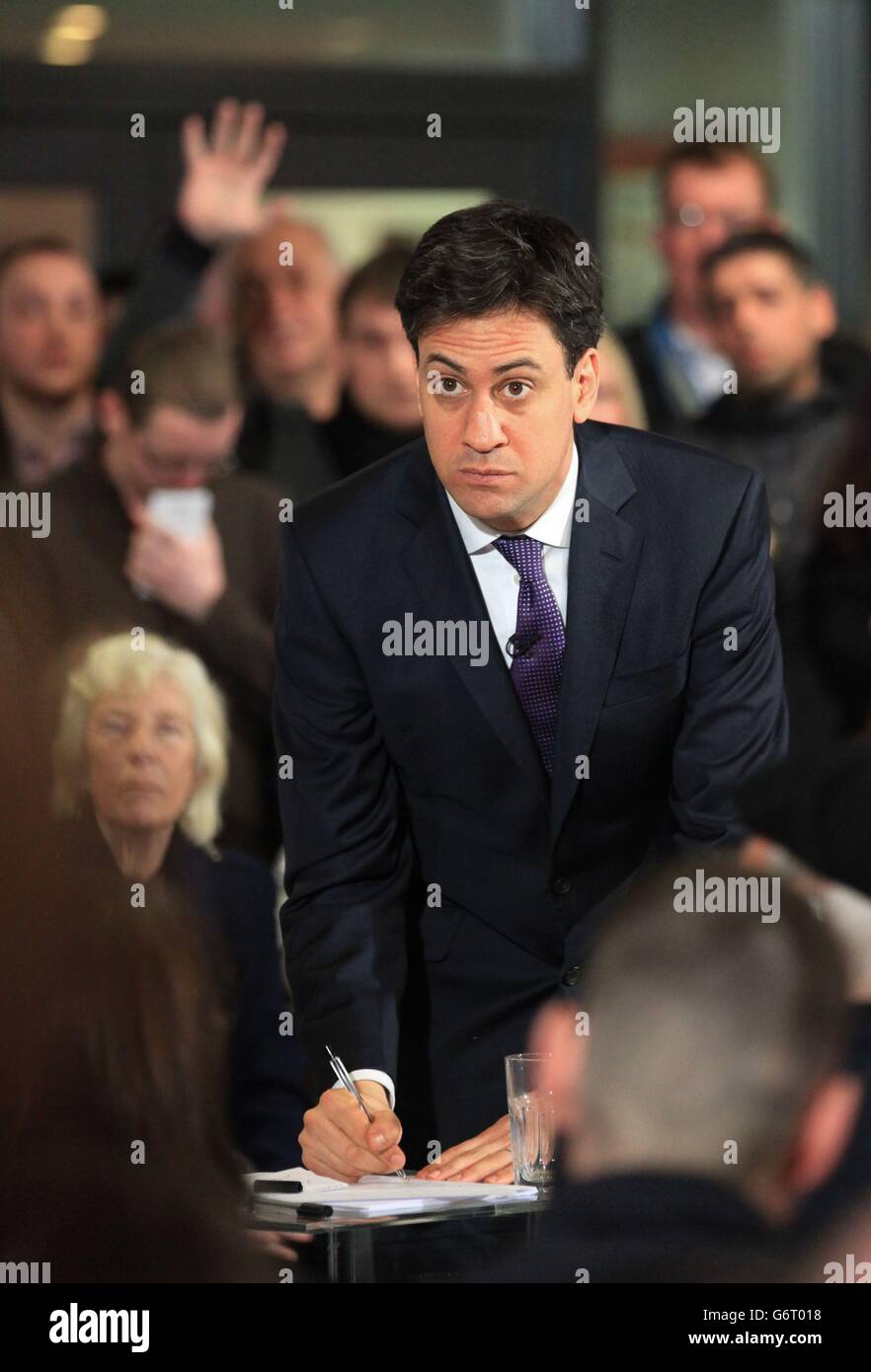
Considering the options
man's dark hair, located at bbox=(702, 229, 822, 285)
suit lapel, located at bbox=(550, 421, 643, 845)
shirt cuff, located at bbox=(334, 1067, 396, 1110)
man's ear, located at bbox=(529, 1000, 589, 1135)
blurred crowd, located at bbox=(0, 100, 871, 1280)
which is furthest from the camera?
man's dark hair, located at bbox=(702, 229, 822, 285)

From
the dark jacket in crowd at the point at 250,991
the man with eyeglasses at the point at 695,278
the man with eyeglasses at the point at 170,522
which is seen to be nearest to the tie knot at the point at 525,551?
the dark jacket in crowd at the point at 250,991

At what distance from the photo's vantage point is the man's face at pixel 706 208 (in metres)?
4.80

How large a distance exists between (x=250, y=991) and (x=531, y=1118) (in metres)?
0.93

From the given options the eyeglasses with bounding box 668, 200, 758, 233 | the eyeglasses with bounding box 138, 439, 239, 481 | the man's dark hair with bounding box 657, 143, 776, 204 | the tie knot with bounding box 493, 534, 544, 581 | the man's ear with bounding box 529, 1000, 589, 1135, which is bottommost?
the man's ear with bounding box 529, 1000, 589, 1135

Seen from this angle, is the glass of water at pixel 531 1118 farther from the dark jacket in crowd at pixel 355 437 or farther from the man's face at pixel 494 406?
the dark jacket in crowd at pixel 355 437

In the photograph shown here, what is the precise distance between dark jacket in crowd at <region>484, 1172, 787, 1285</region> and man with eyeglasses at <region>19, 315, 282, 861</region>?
267 cm

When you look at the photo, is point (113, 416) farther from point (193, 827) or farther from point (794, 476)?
point (794, 476)

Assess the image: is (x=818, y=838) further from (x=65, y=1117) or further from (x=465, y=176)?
(x=465, y=176)

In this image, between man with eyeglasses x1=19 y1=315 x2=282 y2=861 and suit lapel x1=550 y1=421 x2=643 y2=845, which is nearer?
suit lapel x1=550 y1=421 x2=643 y2=845

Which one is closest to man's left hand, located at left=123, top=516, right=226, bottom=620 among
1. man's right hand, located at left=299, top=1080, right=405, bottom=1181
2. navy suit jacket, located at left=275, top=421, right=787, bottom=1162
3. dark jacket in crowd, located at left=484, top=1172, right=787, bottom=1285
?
navy suit jacket, located at left=275, top=421, right=787, bottom=1162

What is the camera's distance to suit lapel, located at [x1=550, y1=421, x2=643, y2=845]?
2.79 meters

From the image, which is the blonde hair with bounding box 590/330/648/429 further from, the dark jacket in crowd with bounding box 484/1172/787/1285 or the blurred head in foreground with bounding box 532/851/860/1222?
the dark jacket in crowd with bounding box 484/1172/787/1285

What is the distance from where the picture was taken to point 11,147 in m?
5.74

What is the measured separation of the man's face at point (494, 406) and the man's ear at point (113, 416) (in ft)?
5.75
